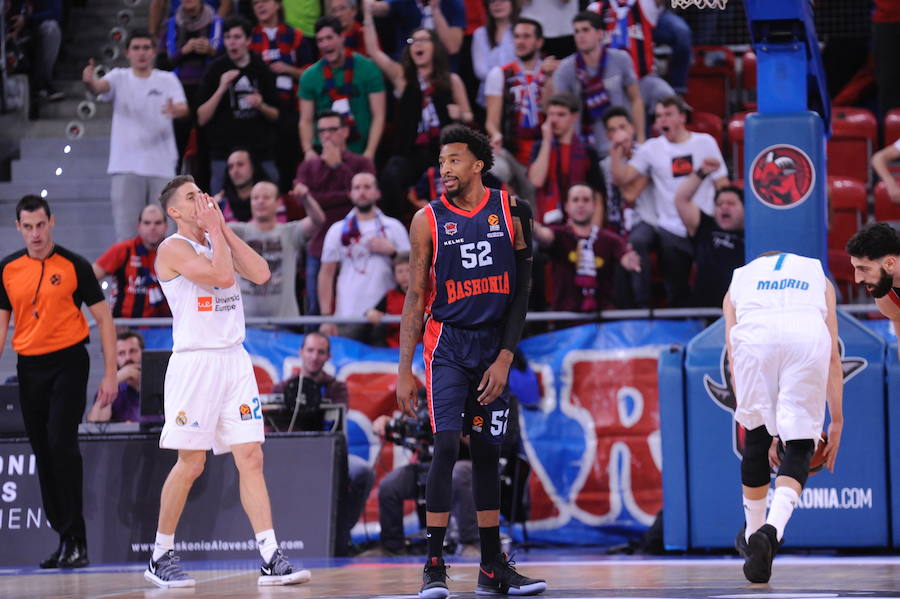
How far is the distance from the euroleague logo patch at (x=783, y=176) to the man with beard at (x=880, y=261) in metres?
2.08

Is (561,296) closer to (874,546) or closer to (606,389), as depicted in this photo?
(606,389)

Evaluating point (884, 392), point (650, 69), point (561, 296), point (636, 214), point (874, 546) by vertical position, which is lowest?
point (874, 546)

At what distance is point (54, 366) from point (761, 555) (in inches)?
190

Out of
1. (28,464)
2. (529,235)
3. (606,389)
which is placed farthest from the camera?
(606,389)

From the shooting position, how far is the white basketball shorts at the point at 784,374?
668cm

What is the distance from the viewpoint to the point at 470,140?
618 centimetres

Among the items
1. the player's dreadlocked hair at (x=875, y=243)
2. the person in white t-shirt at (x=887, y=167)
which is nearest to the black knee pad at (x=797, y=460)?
the player's dreadlocked hair at (x=875, y=243)

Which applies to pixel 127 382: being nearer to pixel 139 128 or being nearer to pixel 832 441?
pixel 139 128

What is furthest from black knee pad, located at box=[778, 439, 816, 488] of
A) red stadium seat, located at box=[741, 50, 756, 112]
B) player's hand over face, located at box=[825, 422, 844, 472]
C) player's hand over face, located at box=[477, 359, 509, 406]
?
red stadium seat, located at box=[741, 50, 756, 112]

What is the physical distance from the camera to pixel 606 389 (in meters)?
10.1

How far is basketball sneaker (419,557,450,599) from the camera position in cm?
566

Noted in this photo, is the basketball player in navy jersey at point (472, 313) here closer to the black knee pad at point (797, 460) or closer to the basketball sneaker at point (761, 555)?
the basketball sneaker at point (761, 555)

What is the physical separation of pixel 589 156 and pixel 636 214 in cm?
68

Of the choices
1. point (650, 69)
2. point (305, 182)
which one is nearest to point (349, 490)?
point (305, 182)
